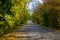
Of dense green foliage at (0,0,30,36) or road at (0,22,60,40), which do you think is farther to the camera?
road at (0,22,60,40)

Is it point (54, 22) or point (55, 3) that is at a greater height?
point (55, 3)

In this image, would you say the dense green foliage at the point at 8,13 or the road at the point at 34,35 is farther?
the road at the point at 34,35

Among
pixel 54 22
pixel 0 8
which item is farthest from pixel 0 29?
pixel 54 22

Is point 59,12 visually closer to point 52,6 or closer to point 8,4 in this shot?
point 52,6

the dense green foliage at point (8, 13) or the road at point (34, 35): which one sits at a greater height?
the dense green foliage at point (8, 13)

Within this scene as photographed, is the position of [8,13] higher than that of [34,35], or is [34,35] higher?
[8,13]

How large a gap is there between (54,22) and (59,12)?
Answer: 122 inches

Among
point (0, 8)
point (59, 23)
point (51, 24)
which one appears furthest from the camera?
point (51, 24)

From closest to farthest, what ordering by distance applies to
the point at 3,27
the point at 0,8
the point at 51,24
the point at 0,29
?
the point at 0,8, the point at 0,29, the point at 3,27, the point at 51,24

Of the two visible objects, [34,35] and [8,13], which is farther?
[34,35]

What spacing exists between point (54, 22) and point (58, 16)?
241 centimetres

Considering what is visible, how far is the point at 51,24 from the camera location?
2850cm

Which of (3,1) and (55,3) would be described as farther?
(55,3)

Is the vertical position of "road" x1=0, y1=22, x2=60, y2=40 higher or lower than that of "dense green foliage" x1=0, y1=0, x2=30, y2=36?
lower
